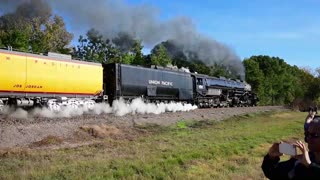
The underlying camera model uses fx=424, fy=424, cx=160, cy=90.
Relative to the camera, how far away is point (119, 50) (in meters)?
60.9

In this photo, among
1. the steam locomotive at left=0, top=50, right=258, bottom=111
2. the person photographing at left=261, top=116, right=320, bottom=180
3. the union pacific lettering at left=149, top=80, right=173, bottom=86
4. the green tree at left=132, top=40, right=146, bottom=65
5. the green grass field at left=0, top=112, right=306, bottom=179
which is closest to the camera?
the person photographing at left=261, top=116, right=320, bottom=180

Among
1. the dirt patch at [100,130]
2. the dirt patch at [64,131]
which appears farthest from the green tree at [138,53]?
the dirt patch at [100,130]

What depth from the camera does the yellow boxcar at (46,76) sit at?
1897 cm

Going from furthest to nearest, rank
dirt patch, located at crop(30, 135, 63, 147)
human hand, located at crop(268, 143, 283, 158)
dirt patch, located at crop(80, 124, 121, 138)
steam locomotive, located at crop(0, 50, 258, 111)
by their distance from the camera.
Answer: steam locomotive, located at crop(0, 50, 258, 111) → dirt patch, located at crop(80, 124, 121, 138) → dirt patch, located at crop(30, 135, 63, 147) → human hand, located at crop(268, 143, 283, 158)

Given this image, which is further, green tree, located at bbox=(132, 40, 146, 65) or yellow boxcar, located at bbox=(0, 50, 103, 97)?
green tree, located at bbox=(132, 40, 146, 65)

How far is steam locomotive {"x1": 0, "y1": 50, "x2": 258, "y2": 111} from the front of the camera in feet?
63.5

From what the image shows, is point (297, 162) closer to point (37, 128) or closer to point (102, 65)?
point (37, 128)

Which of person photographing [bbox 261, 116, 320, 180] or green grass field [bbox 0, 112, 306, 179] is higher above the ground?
person photographing [bbox 261, 116, 320, 180]

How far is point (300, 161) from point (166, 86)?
28849 mm

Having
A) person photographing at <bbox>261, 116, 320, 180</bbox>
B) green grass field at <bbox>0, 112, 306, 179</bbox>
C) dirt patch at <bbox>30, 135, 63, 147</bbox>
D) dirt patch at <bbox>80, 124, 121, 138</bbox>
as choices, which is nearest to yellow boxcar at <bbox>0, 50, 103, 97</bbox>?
dirt patch at <bbox>80, 124, 121, 138</bbox>

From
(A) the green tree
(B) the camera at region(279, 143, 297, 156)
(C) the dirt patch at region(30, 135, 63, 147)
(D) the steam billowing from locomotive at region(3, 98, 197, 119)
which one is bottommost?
(C) the dirt patch at region(30, 135, 63, 147)

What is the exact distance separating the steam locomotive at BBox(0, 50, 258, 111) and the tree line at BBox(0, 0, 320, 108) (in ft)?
10.6

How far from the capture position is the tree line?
150 ft

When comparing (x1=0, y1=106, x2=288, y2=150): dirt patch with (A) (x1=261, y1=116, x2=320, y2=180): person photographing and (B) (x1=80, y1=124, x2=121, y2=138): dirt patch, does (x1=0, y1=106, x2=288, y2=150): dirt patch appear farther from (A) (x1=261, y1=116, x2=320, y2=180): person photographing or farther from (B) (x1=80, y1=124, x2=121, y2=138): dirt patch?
(A) (x1=261, y1=116, x2=320, y2=180): person photographing
